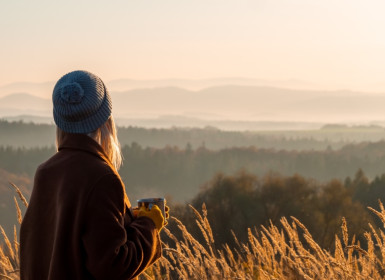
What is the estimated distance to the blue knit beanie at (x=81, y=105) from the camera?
282 cm

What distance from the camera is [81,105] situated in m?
2.82

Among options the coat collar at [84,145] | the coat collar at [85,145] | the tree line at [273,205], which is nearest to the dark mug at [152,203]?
the coat collar at [85,145]

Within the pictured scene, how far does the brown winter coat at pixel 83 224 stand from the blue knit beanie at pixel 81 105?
0.18ft

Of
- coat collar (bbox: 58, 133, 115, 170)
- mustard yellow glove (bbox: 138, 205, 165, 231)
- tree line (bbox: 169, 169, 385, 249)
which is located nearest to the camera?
coat collar (bbox: 58, 133, 115, 170)

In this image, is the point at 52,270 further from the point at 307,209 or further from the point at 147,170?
the point at 147,170

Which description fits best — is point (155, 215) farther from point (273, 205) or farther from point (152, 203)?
point (273, 205)

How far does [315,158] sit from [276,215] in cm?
8290

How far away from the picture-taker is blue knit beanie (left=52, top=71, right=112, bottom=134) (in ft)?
9.26

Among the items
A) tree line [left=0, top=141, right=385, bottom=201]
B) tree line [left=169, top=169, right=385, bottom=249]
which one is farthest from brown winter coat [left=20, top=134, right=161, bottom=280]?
tree line [left=0, top=141, right=385, bottom=201]

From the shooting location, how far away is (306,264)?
169 inches

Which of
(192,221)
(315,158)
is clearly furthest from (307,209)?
(315,158)

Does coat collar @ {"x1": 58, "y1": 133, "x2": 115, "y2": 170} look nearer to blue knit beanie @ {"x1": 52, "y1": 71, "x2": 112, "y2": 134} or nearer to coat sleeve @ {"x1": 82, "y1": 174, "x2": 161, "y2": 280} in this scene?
Result: blue knit beanie @ {"x1": 52, "y1": 71, "x2": 112, "y2": 134}

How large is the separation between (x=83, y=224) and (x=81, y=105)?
1.66 ft

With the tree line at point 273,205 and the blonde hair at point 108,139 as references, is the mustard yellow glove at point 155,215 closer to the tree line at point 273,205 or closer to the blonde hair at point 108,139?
the blonde hair at point 108,139
